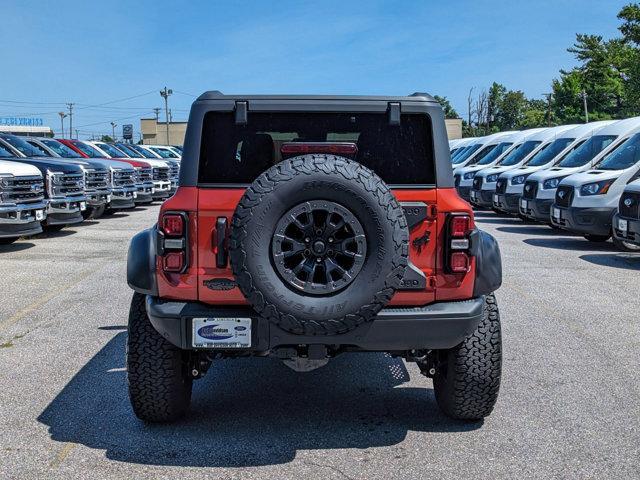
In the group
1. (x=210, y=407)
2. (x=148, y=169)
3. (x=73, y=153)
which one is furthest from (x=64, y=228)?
(x=210, y=407)

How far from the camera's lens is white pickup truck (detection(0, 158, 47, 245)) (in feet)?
39.5

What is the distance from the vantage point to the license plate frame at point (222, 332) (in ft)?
13.2

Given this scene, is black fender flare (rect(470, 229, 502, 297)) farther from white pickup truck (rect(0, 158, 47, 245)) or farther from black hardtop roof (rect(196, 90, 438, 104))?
white pickup truck (rect(0, 158, 47, 245))

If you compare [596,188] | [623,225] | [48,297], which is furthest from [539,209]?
[48,297]

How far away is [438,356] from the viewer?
4.61m

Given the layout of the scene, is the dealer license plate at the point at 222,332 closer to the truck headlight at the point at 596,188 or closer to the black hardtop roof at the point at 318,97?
the black hardtop roof at the point at 318,97

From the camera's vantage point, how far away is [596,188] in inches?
527

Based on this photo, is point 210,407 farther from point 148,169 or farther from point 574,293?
point 148,169

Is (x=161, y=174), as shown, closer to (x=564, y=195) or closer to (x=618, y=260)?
(x=564, y=195)

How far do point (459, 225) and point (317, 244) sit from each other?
82 cm

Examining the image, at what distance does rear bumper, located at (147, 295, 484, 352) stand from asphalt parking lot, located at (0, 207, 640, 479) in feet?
1.99

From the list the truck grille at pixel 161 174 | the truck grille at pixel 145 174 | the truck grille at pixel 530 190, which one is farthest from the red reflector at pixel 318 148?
the truck grille at pixel 161 174

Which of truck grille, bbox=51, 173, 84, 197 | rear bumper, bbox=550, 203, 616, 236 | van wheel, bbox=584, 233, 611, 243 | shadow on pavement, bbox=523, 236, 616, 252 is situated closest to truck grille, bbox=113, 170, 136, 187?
truck grille, bbox=51, 173, 84, 197

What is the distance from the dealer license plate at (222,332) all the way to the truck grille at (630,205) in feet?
28.5
